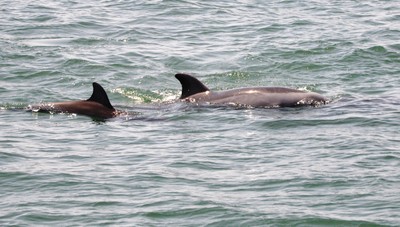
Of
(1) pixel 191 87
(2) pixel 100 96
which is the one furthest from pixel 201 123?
(2) pixel 100 96

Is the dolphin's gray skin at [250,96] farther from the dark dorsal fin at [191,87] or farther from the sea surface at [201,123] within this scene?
the sea surface at [201,123]

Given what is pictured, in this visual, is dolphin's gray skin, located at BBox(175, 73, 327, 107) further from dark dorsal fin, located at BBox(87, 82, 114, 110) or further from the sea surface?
dark dorsal fin, located at BBox(87, 82, 114, 110)

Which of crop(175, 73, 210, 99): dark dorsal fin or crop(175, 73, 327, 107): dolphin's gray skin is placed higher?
crop(175, 73, 210, 99): dark dorsal fin

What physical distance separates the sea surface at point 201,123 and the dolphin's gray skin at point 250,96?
28cm

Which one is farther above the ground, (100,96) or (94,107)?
(100,96)

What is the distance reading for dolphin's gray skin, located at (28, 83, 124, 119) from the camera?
16938 millimetres

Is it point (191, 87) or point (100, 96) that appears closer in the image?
point (100, 96)

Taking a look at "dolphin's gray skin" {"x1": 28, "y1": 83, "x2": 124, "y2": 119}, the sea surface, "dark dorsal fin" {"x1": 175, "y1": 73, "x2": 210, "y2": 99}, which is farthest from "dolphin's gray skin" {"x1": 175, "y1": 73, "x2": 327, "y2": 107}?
"dolphin's gray skin" {"x1": 28, "y1": 83, "x2": 124, "y2": 119}

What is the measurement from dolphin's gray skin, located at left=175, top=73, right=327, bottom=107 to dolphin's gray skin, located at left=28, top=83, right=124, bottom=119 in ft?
4.38

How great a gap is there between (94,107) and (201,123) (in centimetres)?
176

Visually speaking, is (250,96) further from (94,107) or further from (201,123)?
→ (94,107)

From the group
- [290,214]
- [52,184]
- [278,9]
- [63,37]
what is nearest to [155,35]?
[63,37]

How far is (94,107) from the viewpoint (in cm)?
1706

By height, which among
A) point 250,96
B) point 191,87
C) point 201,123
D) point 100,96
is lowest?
point 201,123
